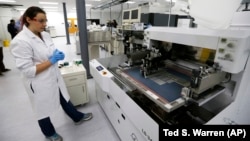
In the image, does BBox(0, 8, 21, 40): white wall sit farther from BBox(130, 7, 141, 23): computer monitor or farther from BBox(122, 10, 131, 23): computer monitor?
Answer: BBox(130, 7, 141, 23): computer monitor

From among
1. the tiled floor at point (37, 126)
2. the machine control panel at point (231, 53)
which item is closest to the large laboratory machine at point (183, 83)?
the machine control panel at point (231, 53)

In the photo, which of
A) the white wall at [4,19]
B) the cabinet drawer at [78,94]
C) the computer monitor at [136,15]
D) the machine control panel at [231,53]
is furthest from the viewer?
the white wall at [4,19]

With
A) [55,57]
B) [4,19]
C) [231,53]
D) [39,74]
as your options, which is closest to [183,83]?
[231,53]

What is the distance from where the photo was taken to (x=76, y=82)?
6.50 feet

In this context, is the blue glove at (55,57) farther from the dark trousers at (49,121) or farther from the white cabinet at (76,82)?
the white cabinet at (76,82)

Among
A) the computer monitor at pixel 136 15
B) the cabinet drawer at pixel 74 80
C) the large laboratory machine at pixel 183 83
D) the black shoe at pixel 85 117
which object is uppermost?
the computer monitor at pixel 136 15

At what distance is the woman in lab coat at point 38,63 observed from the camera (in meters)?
1.11

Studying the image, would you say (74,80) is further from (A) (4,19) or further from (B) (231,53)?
(A) (4,19)

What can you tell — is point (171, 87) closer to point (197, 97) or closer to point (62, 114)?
point (197, 97)

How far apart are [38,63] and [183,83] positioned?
131 cm

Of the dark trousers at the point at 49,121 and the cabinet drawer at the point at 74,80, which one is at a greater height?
the cabinet drawer at the point at 74,80

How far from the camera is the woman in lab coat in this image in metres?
1.11

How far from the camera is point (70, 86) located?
1.95 meters

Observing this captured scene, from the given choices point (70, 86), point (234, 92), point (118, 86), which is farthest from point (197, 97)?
point (70, 86)
